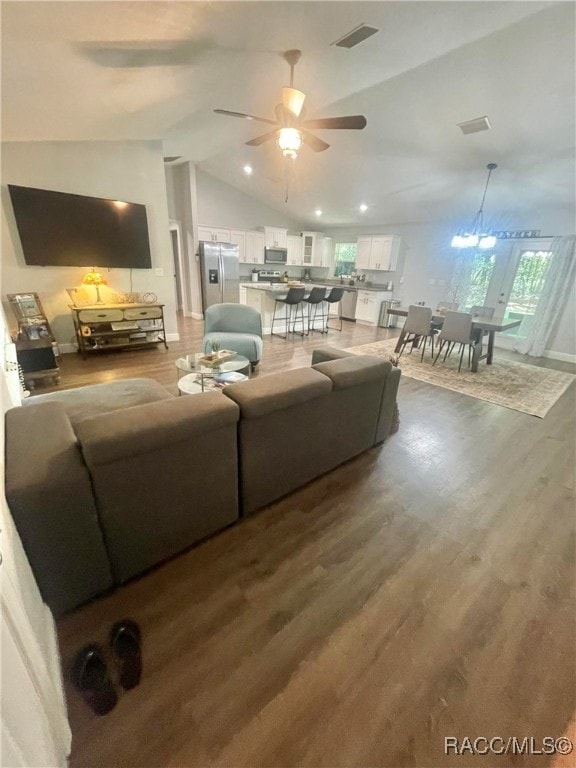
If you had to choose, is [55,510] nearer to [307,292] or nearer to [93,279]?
[93,279]

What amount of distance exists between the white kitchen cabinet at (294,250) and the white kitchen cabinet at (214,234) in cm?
186

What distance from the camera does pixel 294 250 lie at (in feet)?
27.8

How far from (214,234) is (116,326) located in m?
3.71

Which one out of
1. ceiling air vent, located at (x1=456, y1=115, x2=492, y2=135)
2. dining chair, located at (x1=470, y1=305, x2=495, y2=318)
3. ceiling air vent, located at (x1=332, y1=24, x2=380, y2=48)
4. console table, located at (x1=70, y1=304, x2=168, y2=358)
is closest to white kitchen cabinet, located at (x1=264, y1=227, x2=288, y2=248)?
console table, located at (x1=70, y1=304, x2=168, y2=358)

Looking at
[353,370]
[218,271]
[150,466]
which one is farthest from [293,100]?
[218,271]

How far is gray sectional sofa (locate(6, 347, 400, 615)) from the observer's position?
1153 millimetres

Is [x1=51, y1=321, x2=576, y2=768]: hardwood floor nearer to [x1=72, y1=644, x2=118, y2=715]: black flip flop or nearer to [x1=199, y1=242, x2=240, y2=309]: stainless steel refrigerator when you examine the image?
[x1=72, y1=644, x2=118, y2=715]: black flip flop

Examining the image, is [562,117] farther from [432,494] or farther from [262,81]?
[432,494]

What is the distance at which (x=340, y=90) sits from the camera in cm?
335

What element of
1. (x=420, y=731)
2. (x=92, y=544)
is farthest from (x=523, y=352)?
(x=92, y=544)

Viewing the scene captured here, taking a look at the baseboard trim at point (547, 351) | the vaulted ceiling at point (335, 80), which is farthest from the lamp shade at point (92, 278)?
the baseboard trim at point (547, 351)

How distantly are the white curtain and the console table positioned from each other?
6.45 metres

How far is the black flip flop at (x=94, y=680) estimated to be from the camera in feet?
3.46

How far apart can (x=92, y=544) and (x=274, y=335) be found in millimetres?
5067
